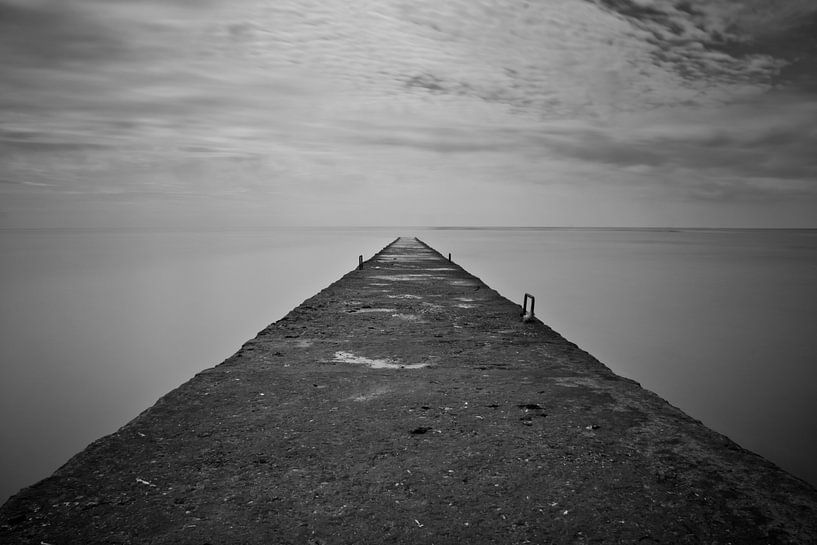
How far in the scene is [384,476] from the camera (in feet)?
11.4

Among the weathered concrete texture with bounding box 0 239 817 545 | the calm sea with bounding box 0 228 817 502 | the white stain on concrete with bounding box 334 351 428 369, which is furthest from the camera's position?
the calm sea with bounding box 0 228 817 502

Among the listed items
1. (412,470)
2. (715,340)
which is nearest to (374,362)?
(412,470)

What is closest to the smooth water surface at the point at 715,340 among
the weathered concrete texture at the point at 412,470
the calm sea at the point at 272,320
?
the calm sea at the point at 272,320

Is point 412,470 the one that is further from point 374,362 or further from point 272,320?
point 272,320

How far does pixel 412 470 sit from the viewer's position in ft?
11.7

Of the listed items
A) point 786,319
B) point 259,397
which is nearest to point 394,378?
point 259,397

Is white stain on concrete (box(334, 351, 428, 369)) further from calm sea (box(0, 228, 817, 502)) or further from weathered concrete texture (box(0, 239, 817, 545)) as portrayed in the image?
calm sea (box(0, 228, 817, 502))

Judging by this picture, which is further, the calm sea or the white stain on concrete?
the calm sea

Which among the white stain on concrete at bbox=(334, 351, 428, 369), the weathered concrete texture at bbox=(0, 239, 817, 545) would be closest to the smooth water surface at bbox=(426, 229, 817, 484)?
the weathered concrete texture at bbox=(0, 239, 817, 545)

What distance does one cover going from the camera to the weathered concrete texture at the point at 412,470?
114 inches

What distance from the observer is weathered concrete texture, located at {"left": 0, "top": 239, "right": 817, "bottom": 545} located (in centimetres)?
290

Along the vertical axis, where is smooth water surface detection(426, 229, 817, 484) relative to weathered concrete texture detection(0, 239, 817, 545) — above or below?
below

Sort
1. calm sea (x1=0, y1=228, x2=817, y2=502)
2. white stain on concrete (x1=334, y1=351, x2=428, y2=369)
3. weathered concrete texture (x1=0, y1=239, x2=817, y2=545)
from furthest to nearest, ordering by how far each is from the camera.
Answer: calm sea (x1=0, y1=228, x2=817, y2=502) < white stain on concrete (x1=334, y1=351, x2=428, y2=369) < weathered concrete texture (x1=0, y1=239, x2=817, y2=545)

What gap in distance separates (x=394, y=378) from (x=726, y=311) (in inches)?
676
